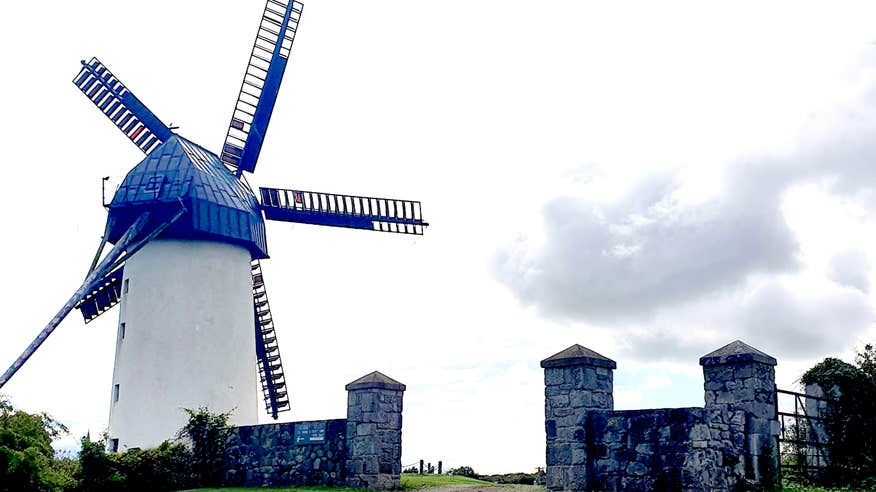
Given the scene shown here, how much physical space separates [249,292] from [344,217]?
3.70m

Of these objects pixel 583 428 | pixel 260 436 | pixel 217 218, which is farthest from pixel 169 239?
pixel 583 428

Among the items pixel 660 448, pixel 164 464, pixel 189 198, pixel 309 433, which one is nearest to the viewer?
pixel 660 448

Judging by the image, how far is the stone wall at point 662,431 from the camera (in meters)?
14.9

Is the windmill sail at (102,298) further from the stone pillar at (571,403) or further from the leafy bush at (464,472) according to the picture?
the stone pillar at (571,403)

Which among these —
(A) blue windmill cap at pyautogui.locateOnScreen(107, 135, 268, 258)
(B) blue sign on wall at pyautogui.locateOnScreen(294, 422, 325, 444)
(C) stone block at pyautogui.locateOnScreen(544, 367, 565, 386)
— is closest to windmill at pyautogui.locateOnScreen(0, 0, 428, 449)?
(A) blue windmill cap at pyautogui.locateOnScreen(107, 135, 268, 258)

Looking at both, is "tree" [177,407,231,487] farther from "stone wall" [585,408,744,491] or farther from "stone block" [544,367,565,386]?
"stone wall" [585,408,744,491]

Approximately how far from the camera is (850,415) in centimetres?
1783

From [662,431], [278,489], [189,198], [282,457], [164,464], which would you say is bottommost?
[278,489]

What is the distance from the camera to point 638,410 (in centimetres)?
1569

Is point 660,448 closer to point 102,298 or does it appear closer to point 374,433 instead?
point 374,433

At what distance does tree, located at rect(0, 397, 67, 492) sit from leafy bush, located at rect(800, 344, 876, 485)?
15729 millimetres

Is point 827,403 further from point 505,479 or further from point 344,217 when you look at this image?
point 344,217

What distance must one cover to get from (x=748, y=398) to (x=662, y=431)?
148cm

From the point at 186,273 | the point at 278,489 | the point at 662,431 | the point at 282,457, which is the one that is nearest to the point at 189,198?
the point at 186,273
